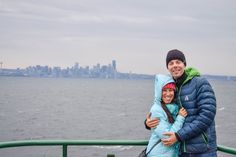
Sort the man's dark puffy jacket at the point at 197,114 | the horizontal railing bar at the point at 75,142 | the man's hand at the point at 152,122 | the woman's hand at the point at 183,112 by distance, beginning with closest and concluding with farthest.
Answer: the man's dark puffy jacket at the point at 197,114 < the woman's hand at the point at 183,112 < the man's hand at the point at 152,122 < the horizontal railing bar at the point at 75,142

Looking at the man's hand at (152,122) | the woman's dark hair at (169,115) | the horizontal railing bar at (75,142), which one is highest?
the woman's dark hair at (169,115)

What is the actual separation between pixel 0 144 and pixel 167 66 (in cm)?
195

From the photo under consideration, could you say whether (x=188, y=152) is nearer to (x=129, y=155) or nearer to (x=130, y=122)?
(x=129, y=155)

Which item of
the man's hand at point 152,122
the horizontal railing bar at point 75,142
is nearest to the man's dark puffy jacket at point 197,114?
the man's hand at point 152,122

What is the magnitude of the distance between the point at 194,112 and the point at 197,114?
0.11ft

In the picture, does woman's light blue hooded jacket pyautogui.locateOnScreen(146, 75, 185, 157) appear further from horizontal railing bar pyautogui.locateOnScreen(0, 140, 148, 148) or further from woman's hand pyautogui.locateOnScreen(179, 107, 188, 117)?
horizontal railing bar pyautogui.locateOnScreen(0, 140, 148, 148)

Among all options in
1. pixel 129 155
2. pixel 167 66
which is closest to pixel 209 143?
pixel 167 66

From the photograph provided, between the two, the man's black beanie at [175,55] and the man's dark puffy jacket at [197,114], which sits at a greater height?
the man's black beanie at [175,55]

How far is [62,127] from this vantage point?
5356 centimetres

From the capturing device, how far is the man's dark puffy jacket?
11.5 feet

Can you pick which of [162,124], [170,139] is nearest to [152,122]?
[162,124]

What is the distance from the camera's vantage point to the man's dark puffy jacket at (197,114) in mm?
3494

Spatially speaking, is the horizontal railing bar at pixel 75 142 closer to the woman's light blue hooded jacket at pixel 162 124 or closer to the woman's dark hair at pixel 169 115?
the woman's light blue hooded jacket at pixel 162 124

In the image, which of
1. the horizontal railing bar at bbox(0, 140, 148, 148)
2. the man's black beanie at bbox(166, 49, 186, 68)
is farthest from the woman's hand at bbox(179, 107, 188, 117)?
the horizontal railing bar at bbox(0, 140, 148, 148)
